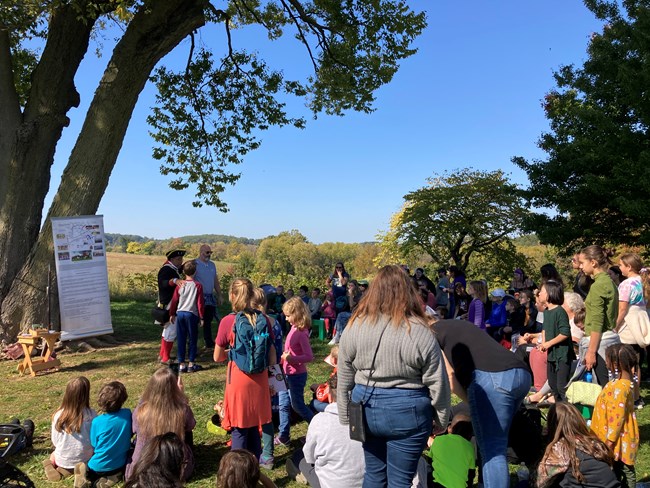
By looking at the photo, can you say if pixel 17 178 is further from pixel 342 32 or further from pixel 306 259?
pixel 306 259

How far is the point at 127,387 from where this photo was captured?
22.2ft

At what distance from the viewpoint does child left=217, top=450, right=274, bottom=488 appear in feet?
8.48

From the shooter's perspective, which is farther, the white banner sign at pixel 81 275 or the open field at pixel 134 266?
the open field at pixel 134 266

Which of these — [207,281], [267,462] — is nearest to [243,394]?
[267,462]

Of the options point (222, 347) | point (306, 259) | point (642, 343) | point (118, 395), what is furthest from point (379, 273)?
point (306, 259)

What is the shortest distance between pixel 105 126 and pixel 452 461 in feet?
27.4

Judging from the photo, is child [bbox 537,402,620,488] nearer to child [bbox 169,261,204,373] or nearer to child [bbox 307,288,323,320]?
child [bbox 169,261,204,373]

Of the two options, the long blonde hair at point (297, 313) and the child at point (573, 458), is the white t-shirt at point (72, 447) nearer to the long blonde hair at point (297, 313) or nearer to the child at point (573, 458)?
the long blonde hair at point (297, 313)

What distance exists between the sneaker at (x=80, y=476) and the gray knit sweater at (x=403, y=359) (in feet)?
8.38

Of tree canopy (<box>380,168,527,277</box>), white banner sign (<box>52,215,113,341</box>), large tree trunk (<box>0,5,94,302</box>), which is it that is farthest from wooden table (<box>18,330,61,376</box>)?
tree canopy (<box>380,168,527,277</box>)

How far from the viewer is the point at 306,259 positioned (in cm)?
3494

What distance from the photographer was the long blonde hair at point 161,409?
3.73 metres

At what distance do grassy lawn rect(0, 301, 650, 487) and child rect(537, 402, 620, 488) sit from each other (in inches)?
40.8

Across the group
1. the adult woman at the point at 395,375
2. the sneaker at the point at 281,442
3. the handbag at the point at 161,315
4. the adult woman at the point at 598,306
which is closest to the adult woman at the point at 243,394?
the sneaker at the point at 281,442
